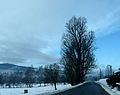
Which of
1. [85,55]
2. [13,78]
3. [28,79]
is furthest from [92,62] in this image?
[13,78]

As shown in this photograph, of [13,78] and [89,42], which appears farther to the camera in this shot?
[13,78]

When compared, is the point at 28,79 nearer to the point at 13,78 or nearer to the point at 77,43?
the point at 13,78

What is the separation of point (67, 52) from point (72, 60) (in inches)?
86.7

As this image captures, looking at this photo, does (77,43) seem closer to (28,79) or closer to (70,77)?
(70,77)

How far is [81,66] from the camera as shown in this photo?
5431cm

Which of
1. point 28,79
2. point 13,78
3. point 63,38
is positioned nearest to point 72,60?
point 63,38

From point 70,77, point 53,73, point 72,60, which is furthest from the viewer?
point 53,73

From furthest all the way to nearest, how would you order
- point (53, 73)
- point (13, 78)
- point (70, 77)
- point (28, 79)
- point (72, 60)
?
point (13, 78) < point (28, 79) < point (53, 73) < point (70, 77) < point (72, 60)

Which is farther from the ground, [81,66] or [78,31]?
[78,31]

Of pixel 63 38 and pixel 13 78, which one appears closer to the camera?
pixel 63 38

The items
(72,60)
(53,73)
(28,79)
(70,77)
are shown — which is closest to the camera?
(72,60)

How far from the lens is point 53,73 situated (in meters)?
64.9

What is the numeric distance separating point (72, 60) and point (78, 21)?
9727mm

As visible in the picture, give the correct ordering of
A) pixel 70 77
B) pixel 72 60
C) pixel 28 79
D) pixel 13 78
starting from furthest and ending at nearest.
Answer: pixel 13 78
pixel 28 79
pixel 70 77
pixel 72 60
